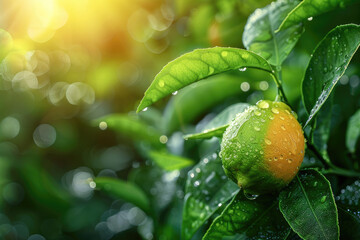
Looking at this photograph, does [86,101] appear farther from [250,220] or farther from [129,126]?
[250,220]

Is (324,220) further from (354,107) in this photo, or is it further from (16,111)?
(16,111)

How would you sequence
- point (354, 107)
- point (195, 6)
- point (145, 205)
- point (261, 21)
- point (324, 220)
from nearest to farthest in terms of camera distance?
point (324, 220) → point (261, 21) → point (354, 107) → point (145, 205) → point (195, 6)

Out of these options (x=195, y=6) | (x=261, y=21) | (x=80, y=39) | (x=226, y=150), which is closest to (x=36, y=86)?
(x=80, y=39)

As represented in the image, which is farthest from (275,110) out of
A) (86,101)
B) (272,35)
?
(86,101)

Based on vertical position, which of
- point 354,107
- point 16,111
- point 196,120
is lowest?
point 16,111

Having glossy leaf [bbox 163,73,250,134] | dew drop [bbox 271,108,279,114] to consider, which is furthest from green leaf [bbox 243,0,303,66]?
glossy leaf [bbox 163,73,250,134]
